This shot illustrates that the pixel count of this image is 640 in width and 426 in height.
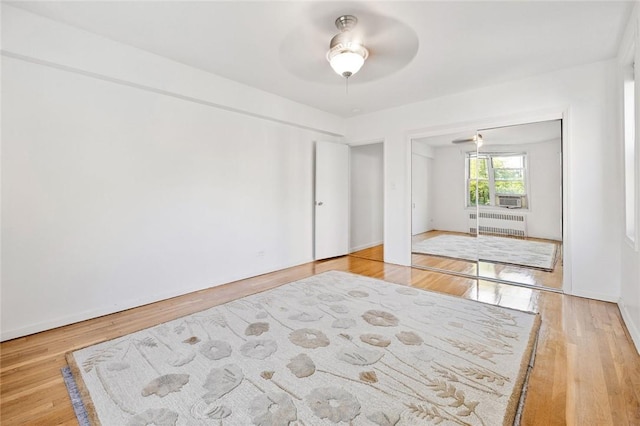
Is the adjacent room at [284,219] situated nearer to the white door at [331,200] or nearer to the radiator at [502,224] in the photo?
the radiator at [502,224]

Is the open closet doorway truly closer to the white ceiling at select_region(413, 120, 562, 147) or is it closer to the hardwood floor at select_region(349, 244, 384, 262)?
the hardwood floor at select_region(349, 244, 384, 262)

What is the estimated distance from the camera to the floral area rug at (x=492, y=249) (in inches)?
146

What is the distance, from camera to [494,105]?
3.73 meters

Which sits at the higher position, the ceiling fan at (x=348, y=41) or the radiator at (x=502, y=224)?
the ceiling fan at (x=348, y=41)

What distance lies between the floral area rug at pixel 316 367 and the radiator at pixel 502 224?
1575mm

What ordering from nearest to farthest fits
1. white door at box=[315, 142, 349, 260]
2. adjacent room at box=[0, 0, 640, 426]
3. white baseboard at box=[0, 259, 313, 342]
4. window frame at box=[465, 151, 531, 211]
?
1. adjacent room at box=[0, 0, 640, 426]
2. white baseboard at box=[0, 259, 313, 342]
3. window frame at box=[465, 151, 531, 211]
4. white door at box=[315, 142, 349, 260]

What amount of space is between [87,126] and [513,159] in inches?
194

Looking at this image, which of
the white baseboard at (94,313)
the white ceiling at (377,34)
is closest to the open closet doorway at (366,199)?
the white ceiling at (377,34)

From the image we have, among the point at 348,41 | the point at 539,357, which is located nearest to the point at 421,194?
the point at 348,41

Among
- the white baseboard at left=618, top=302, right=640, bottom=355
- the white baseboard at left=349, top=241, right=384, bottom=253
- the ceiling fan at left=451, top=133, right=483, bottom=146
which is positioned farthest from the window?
the white baseboard at left=349, top=241, right=384, bottom=253

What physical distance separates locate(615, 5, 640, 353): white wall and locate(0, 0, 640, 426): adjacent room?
0.15ft

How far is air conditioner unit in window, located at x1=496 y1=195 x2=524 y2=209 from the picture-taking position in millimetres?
3758

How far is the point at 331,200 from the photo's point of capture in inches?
203

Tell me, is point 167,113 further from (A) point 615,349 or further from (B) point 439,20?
(A) point 615,349
